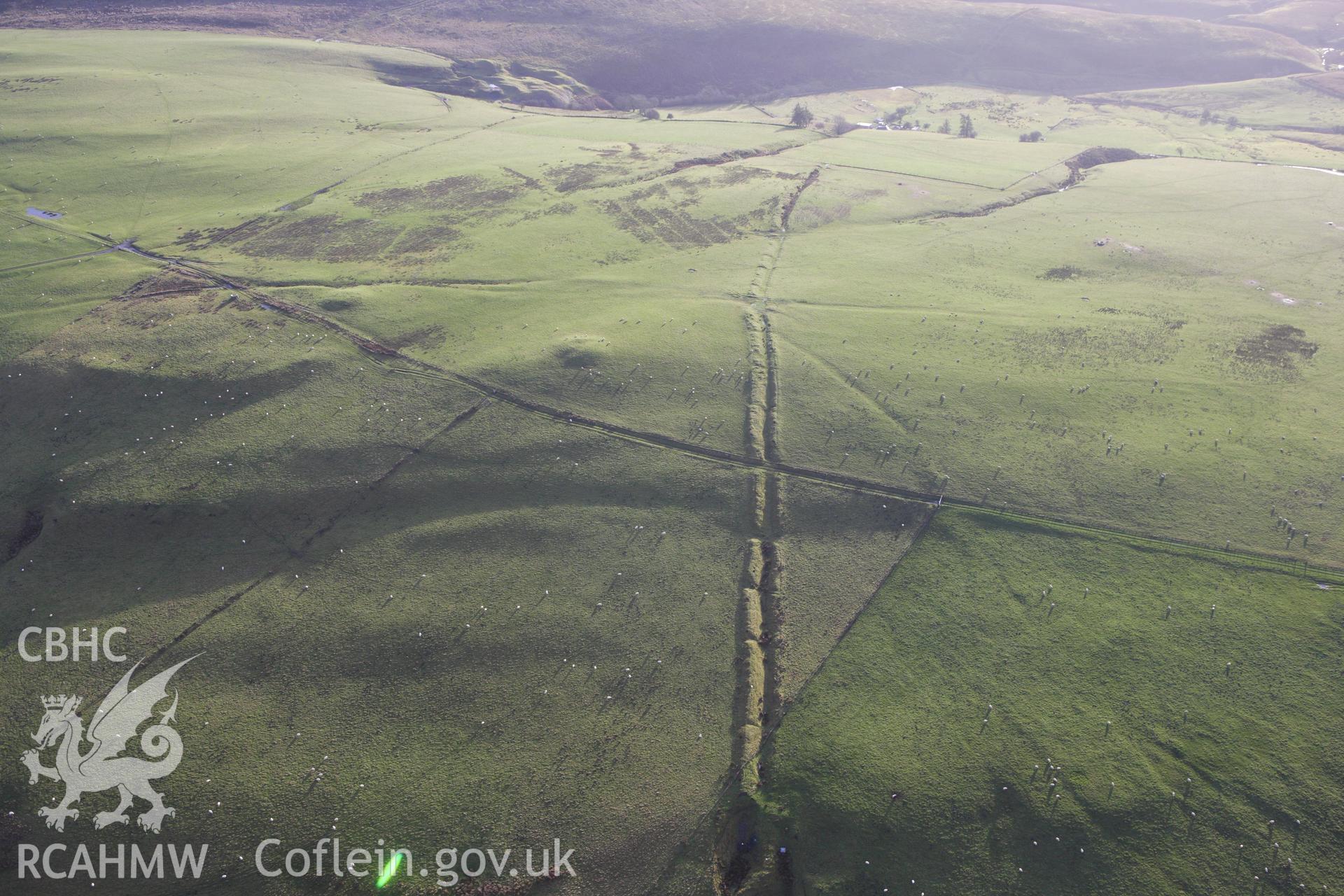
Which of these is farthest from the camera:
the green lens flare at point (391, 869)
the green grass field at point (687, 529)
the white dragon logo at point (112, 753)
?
the green grass field at point (687, 529)

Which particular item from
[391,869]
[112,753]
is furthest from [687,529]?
[112,753]

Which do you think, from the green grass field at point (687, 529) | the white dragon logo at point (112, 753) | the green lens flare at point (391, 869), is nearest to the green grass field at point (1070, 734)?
the green grass field at point (687, 529)

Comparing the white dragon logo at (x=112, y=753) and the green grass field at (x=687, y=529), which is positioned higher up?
the green grass field at (x=687, y=529)

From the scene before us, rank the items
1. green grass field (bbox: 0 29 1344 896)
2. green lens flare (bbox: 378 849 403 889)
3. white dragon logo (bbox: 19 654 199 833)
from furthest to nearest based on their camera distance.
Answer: green grass field (bbox: 0 29 1344 896), white dragon logo (bbox: 19 654 199 833), green lens flare (bbox: 378 849 403 889)

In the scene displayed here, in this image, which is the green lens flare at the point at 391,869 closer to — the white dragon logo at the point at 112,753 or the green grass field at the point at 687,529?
the green grass field at the point at 687,529

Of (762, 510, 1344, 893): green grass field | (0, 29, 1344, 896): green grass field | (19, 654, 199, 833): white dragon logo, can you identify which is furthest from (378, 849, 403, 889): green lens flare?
(762, 510, 1344, 893): green grass field

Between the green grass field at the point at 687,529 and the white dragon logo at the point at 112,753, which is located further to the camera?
the green grass field at the point at 687,529

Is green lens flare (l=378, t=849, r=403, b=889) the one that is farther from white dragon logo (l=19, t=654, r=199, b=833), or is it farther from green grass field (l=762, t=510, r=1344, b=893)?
green grass field (l=762, t=510, r=1344, b=893)
